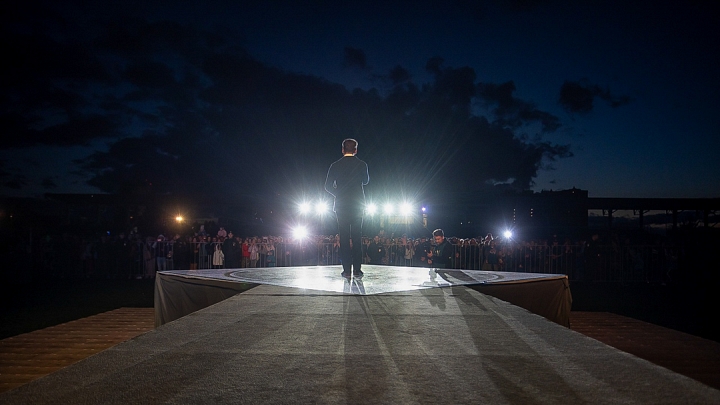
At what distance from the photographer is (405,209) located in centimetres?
2783

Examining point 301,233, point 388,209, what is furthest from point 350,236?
point 388,209

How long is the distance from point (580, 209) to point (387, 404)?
36.7 meters

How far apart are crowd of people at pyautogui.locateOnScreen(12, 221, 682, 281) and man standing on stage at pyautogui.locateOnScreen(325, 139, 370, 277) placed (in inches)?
422

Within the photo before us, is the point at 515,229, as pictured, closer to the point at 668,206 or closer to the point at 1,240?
the point at 668,206

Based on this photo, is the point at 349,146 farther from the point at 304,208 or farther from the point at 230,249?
the point at 304,208

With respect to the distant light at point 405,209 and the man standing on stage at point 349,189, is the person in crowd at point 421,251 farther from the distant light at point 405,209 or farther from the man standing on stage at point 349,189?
the distant light at point 405,209

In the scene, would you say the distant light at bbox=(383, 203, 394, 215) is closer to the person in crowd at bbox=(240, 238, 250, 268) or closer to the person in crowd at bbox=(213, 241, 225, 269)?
the person in crowd at bbox=(240, 238, 250, 268)

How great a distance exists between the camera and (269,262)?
16328 millimetres

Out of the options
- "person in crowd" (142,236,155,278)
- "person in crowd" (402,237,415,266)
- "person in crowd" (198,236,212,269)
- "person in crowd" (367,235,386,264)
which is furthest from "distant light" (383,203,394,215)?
"person in crowd" (142,236,155,278)

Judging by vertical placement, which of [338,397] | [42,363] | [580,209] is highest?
[580,209]

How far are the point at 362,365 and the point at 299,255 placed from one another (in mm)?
15162

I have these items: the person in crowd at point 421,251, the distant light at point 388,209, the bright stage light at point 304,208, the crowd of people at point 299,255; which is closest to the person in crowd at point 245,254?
the crowd of people at point 299,255

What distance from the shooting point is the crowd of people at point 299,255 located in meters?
16.7

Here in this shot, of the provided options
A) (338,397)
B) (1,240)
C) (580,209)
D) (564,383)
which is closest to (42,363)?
(338,397)
